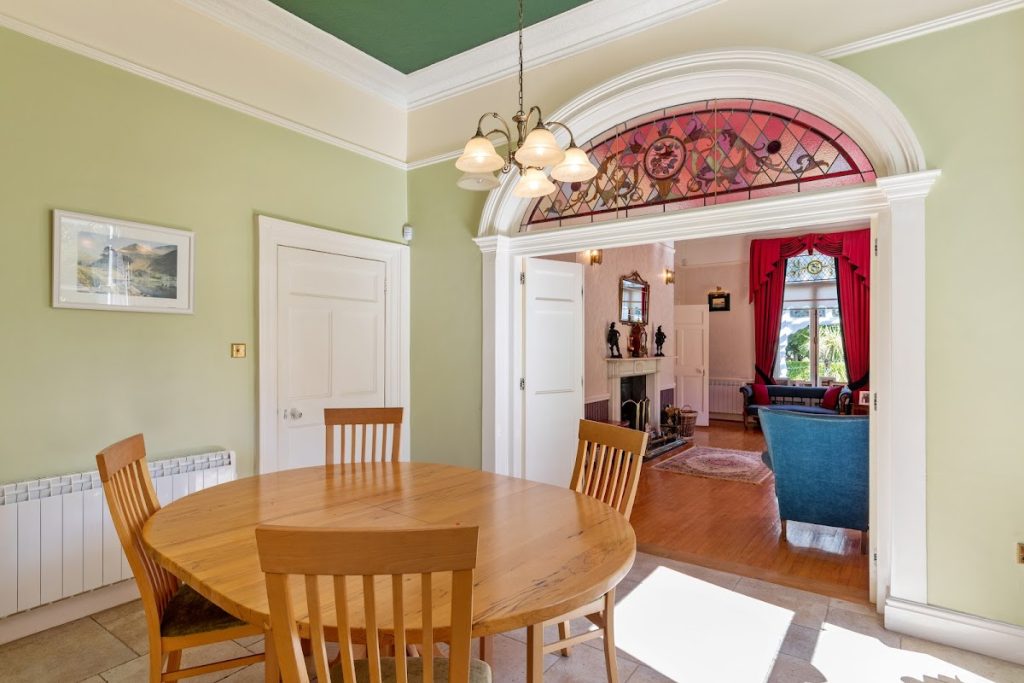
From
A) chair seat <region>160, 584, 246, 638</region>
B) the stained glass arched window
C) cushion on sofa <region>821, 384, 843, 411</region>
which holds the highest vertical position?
the stained glass arched window

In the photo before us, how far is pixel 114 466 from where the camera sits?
1.74 m

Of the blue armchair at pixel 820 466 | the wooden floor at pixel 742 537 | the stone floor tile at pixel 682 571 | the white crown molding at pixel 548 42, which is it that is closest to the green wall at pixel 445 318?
the white crown molding at pixel 548 42

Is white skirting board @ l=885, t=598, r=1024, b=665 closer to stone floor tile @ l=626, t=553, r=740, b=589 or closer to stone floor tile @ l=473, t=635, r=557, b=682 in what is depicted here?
stone floor tile @ l=626, t=553, r=740, b=589

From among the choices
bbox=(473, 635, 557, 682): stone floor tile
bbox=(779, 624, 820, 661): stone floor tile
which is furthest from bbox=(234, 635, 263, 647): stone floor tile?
bbox=(779, 624, 820, 661): stone floor tile

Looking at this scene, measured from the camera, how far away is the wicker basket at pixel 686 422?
7.58 meters

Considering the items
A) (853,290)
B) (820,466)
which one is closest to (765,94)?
(820,466)

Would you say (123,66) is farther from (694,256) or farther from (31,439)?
(694,256)

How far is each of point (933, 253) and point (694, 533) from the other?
2.33m

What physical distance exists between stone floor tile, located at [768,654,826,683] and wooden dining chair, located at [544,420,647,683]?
29.0 inches

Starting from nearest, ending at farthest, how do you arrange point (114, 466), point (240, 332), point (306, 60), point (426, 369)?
point (114, 466)
point (240, 332)
point (306, 60)
point (426, 369)

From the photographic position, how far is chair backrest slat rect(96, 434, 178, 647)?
1.64 meters

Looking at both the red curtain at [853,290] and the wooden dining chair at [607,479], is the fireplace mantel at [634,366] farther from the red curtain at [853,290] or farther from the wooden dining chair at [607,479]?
the wooden dining chair at [607,479]

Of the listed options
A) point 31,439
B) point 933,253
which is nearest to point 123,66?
point 31,439

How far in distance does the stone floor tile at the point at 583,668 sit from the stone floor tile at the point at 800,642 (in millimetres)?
711
